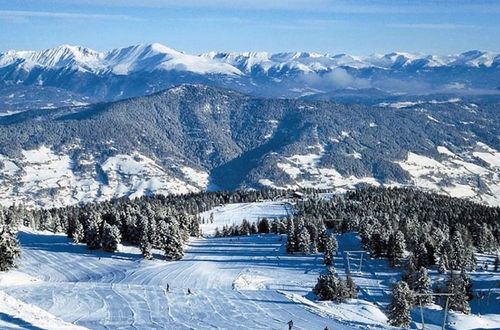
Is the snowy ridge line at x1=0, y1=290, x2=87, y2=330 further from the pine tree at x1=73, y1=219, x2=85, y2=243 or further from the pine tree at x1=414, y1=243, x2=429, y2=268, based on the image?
the pine tree at x1=73, y1=219, x2=85, y2=243

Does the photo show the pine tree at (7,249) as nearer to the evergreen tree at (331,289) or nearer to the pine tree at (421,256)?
the evergreen tree at (331,289)

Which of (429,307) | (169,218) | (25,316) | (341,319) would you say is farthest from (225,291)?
(169,218)

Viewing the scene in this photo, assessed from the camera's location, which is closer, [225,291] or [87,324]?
[87,324]

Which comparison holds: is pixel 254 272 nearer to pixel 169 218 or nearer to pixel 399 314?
pixel 169 218

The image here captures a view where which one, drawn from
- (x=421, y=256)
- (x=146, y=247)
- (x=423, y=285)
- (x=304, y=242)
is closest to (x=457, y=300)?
(x=423, y=285)

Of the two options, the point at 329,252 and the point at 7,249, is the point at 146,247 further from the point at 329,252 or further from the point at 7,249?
the point at 329,252

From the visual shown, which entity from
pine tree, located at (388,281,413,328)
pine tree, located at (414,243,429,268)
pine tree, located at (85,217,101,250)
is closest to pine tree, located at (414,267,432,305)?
pine tree, located at (388,281,413,328)

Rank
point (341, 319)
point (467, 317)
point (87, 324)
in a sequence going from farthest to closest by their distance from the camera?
point (467, 317)
point (341, 319)
point (87, 324)

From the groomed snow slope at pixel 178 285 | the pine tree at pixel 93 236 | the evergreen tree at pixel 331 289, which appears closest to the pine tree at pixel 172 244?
the groomed snow slope at pixel 178 285
